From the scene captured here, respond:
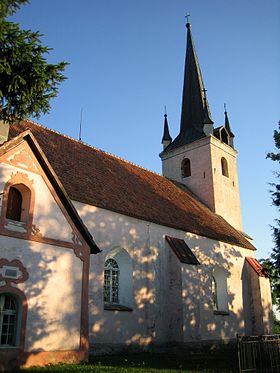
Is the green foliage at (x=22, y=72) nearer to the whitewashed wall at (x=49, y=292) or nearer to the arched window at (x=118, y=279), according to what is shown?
the whitewashed wall at (x=49, y=292)

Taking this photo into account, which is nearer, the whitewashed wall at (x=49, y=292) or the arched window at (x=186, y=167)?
the whitewashed wall at (x=49, y=292)

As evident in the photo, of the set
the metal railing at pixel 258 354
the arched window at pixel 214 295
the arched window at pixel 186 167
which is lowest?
the metal railing at pixel 258 354

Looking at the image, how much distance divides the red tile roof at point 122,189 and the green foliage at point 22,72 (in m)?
4.87

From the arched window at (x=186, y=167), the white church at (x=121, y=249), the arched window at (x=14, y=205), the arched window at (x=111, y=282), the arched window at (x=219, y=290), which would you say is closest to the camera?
the white church at (x=121, y=249)

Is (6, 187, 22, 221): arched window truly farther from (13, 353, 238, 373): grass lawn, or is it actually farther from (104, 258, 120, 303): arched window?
(104, 258, 120, 303): arched window

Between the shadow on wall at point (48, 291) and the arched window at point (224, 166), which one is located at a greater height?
the arched window at point (224, 166)

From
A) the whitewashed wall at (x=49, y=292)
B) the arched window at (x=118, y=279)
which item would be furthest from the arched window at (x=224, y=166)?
the whitewashed wall at (x=49, y=292)

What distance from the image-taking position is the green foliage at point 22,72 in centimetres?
831

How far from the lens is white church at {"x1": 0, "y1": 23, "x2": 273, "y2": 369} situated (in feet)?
33.0

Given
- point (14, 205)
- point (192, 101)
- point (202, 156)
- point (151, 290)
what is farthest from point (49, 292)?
point (192, 101)

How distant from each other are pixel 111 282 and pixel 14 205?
6.01 metres

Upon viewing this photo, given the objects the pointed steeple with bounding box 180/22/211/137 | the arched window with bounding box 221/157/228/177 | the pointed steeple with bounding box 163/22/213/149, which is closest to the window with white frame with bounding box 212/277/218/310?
the arched window with bounding box 221/157/228/177

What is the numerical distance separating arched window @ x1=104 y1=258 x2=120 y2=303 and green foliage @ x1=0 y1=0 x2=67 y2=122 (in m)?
7.53

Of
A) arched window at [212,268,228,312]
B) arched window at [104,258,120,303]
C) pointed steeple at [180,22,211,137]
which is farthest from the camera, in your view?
pointed steeple at [180,22,211,137]
